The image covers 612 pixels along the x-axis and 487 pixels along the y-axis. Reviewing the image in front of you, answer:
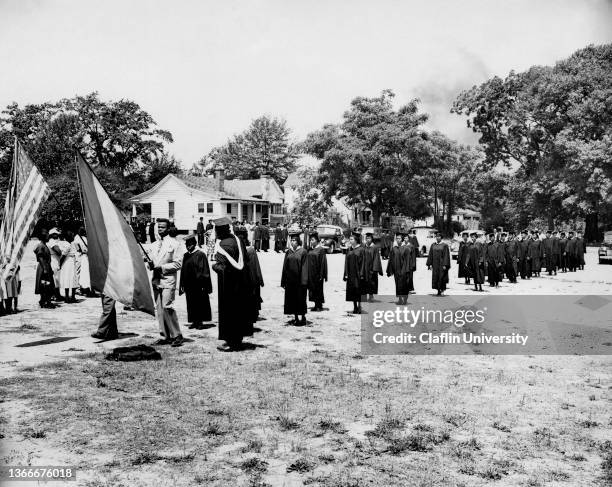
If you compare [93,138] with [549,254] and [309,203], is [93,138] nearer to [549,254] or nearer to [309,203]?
[309,203]

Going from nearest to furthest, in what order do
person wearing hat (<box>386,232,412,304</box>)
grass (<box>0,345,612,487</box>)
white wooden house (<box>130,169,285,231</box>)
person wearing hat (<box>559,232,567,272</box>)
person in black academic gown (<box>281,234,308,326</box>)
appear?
grass (<box>0,345,612,487</box>) < person in black academic gown (<box>281,234,308,326</box>) < person wearing hat (<box>386,232,412,304</box>) < person wearing hat (<box>559,232,567,272</box>) < white wooden house (<box>130,169,285,231</box>)

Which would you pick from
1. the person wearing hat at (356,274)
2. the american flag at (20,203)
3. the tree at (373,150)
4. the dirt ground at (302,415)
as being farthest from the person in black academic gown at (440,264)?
the tree at (373,150)

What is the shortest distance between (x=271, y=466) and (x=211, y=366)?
11.1 feet

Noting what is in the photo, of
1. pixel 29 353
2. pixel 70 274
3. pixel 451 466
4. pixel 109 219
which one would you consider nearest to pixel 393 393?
pixel 451 466

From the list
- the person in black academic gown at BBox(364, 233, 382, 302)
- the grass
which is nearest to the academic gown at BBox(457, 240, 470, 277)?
the person in black academic gown at BBox(364, 233, 382, 302)

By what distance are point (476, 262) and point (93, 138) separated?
5212cm

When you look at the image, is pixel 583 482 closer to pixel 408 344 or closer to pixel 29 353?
pixel 408 344

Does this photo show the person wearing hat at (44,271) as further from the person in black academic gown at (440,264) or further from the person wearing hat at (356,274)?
the person in black academic gown at (440,264)

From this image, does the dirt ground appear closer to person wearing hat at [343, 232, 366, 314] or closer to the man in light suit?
the man in light suit

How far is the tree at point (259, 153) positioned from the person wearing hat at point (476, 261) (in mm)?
70034

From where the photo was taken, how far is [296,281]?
11531mm

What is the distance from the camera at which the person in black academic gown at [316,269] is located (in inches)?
503

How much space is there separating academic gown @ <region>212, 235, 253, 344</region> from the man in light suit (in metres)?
0.81

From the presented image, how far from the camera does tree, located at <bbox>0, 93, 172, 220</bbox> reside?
55562 millimetres
